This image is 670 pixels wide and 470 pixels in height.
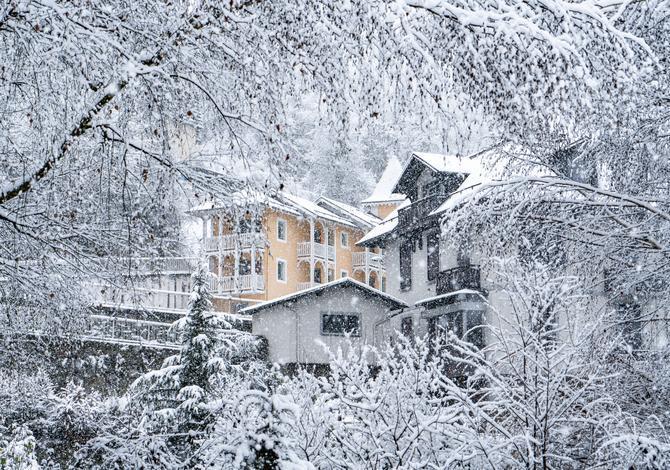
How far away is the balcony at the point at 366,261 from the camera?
50.8 meters

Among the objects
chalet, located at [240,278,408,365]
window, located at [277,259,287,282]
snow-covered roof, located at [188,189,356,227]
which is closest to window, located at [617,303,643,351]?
snow-covered roof, located at [188,189,356,227]

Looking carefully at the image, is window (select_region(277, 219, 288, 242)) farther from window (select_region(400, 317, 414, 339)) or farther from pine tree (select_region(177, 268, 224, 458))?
pine tree (select_region(177, 268, 224, 458))

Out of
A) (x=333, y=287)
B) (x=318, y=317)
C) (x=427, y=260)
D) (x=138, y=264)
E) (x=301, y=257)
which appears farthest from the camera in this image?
(x=301, y=257)

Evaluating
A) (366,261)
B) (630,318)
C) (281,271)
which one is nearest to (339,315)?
(281,271)

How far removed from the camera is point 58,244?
859 cm

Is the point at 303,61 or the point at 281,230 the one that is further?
the point at 281,230

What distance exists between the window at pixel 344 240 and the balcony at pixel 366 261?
891 mm

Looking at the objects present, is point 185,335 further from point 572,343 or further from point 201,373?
point 572,343

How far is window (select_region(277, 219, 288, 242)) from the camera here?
151 feet

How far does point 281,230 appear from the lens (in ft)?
153

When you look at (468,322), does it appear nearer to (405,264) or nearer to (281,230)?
(405,264)

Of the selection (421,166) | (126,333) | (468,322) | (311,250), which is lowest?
(126,333)

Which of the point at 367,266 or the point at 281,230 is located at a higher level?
the point at 281,230

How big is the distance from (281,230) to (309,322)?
14.4 meters
